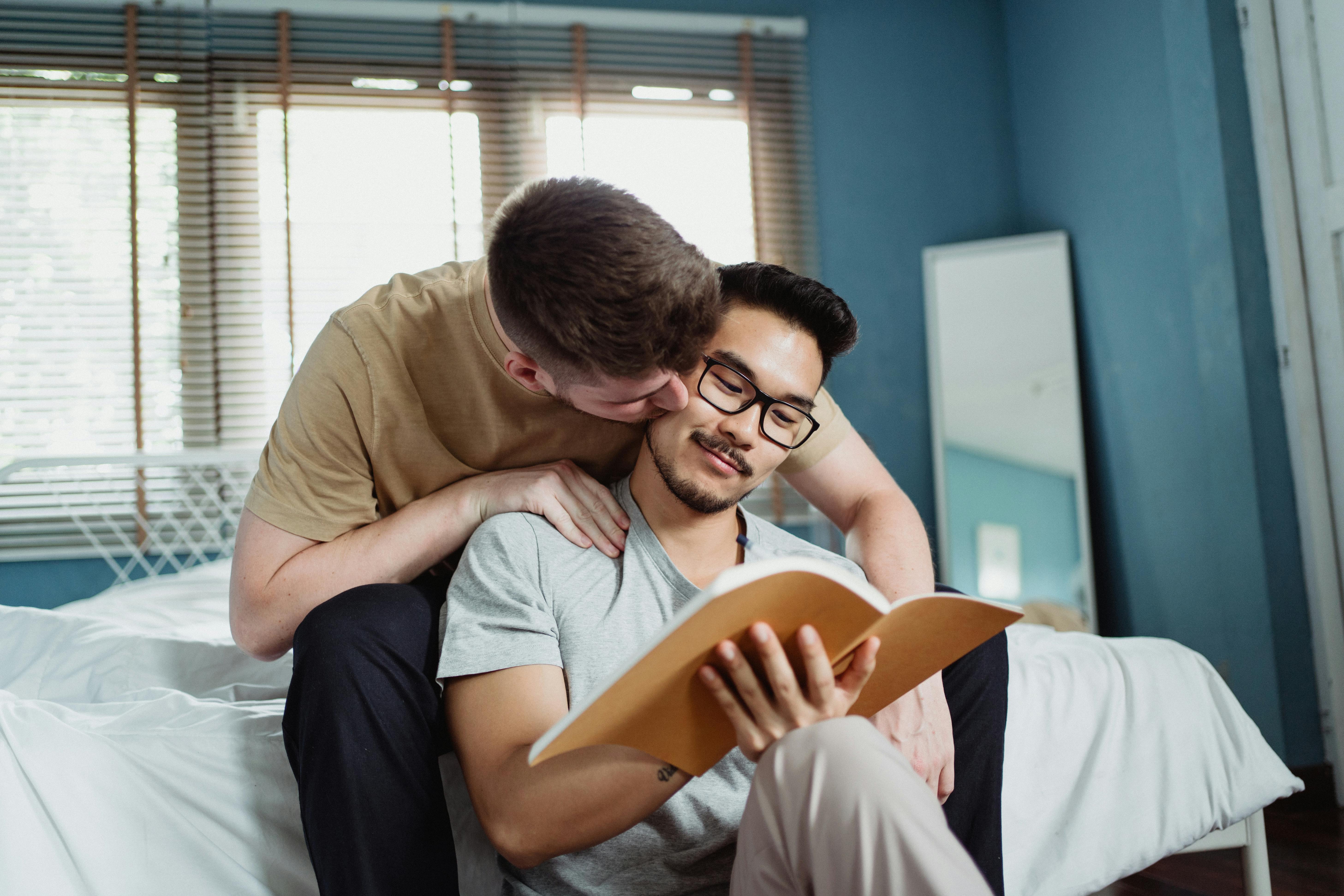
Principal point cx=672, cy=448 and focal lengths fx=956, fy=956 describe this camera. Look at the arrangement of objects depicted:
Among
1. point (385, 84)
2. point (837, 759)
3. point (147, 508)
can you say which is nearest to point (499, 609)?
point (837, 759)

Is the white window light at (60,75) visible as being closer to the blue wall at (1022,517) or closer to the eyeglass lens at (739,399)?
the eyeglass lens at (739,399)

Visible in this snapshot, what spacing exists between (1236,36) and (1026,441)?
4.19 feet

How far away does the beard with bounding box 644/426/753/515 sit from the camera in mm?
1151

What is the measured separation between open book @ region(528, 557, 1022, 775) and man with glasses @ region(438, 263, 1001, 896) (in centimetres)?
2

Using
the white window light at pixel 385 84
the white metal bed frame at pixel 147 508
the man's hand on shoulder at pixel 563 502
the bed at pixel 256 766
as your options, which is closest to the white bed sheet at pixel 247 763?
the bed at pixel 256 766

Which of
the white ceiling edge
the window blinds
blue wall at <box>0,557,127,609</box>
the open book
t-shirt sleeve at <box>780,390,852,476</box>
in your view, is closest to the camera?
the open book

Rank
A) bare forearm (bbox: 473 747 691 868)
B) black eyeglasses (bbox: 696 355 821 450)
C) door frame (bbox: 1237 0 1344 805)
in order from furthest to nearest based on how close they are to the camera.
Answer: door frame (bbox: 1237 0 1344 805), black eyeglasses (bbox: 696 355 821 450), bare forearm (bbox: 473 747 691 868)

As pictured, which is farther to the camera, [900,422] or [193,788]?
[900,422]

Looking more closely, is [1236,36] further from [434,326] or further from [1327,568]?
[434,326]

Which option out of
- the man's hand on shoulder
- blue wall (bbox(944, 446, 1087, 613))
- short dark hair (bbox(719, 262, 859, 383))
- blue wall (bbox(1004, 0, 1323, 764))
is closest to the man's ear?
the man's hand on shoulder

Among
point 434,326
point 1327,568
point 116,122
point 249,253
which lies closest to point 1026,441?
point 1327,568

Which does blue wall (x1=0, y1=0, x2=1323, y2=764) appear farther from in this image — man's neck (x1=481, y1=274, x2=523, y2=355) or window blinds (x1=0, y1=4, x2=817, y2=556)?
man's neck (x1=481, y1=274, x2=523, y2=355)

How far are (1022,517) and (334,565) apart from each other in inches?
99.6

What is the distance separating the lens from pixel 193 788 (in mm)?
996
